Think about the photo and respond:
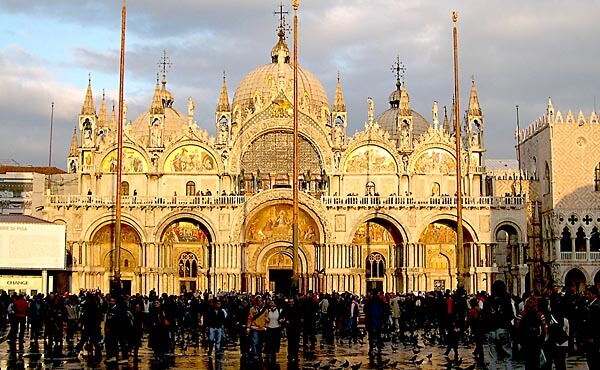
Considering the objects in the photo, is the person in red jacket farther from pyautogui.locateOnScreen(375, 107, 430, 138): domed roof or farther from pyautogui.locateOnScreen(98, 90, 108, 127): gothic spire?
pyautogui.locateOnScreen(375, 107, 430, 138): domed roof

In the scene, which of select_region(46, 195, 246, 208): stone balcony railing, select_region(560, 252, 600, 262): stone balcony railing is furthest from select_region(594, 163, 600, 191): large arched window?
select_region(46, 195, 246, 208): stone balcony railing

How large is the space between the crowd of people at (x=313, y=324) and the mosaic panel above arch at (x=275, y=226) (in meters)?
23.3

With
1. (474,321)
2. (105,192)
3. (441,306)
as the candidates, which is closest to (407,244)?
(105,192)

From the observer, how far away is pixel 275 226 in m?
59.0

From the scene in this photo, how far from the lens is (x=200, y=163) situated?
6109 centimetres

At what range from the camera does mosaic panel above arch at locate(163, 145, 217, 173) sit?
61031 millimetres

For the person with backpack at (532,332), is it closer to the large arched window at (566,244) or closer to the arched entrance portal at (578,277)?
the arched entrance portal at (578,277)

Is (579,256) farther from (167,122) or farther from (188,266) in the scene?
(167,122)

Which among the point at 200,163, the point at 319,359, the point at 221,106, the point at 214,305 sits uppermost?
the point at 221,106

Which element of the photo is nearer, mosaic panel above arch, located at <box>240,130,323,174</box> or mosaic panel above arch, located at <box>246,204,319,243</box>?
mosaic panel above arch, located at <box>246,204,319,243</box>

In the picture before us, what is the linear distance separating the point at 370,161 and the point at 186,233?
43.5 ft

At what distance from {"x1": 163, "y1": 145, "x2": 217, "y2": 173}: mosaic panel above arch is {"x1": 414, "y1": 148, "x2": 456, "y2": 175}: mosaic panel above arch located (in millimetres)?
13932

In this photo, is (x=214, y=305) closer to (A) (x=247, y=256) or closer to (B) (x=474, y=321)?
(B) (x=474, y=321)

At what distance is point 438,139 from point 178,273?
19612 millimetres
